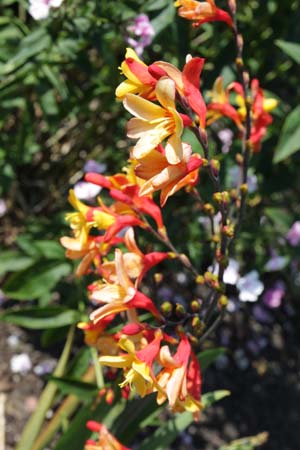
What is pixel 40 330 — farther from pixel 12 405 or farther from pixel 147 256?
pixel 147 256

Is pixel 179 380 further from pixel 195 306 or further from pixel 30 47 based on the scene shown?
pixel 30 47

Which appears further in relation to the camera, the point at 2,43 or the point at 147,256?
the point at 2,43

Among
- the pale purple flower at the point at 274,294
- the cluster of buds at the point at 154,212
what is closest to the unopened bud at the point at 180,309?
the cluster of buds at the point at 154,212

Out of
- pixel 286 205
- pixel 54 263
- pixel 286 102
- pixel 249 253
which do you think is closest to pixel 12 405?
pixel 54 263

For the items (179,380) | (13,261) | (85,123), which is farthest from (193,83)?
(85,123)

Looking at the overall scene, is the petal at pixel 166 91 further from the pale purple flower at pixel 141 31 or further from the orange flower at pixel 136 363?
the pale purple flower at pixel 141 31

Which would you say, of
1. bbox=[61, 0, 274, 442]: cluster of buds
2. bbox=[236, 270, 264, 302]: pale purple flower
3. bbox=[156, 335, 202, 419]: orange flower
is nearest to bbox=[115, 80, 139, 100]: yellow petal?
bbox=[61, 0, 274, 442]: cluster of buds
